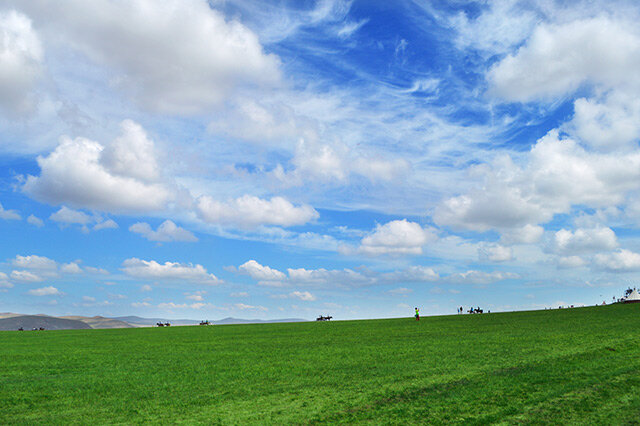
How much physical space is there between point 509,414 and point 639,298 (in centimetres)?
8275

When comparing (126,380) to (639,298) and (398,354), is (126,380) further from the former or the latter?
(639,298)

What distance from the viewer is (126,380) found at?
15023 millimetres

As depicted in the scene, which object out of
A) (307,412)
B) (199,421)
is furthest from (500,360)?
(199,421)

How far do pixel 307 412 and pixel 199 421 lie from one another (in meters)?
2.28

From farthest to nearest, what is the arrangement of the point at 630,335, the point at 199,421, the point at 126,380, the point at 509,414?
the point at 630,335 < the point at 126,380 < the point at 199,421 < the point at 509,414

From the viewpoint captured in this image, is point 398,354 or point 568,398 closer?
point 568,398

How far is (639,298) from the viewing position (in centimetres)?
7488

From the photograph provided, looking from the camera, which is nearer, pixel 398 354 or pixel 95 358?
pixel 398 354

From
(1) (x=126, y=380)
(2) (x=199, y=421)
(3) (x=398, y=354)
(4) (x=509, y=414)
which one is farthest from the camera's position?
(3) (x=398, y=354)

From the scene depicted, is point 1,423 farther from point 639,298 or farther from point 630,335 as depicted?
point 639,298

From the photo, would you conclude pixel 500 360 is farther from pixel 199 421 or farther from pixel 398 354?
pixel 199 421

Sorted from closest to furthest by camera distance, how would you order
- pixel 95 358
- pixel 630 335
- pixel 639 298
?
pixel 630 335 → pixel 95 358 → pixel 639 298

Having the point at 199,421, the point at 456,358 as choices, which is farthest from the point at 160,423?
the point at 456,358

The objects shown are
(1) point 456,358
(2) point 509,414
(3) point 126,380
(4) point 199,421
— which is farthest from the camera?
(1) point 456,358
